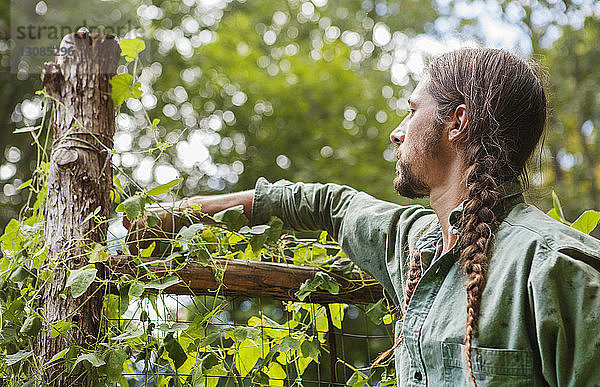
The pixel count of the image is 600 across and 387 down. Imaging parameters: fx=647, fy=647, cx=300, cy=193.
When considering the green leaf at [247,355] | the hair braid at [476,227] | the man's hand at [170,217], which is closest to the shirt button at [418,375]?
the hair braid at [476,227]

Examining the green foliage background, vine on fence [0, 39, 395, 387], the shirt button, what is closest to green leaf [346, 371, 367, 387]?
vine on fence [0, 39, 395, 387]

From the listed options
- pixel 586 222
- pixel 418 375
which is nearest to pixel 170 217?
pixel 418 375

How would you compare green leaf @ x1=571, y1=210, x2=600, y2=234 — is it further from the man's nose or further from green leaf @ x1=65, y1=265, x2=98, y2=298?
green leaf @ x1=65, y1=265, x2=98, y2=298

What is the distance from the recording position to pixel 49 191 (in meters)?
1.32

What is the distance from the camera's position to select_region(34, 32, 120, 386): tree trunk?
123 cm

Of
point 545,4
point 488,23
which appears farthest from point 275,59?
point 545,4

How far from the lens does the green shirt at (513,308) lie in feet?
2.91

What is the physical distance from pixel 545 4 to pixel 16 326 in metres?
7.96

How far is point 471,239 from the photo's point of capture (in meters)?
1.05

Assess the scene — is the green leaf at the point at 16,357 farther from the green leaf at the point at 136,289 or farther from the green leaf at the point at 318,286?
the green leaf at the point at 318,286

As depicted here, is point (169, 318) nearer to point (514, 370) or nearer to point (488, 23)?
point (514, 370)

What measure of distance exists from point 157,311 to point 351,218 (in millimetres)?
424

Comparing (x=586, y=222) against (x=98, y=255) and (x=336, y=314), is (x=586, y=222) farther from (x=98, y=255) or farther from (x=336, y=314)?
(x=98, y=255)

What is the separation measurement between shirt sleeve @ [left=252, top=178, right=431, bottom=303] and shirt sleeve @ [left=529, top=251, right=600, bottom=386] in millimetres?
367
